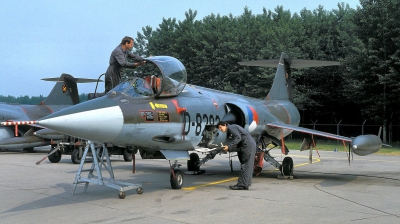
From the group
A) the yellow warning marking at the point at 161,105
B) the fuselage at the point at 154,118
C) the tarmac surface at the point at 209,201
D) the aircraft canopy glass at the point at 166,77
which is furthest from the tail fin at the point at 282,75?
the yellow warning marking at the point at 161,105

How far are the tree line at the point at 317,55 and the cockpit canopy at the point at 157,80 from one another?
2404 cm

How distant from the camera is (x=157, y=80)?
9227 mm

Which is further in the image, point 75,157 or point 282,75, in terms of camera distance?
point 75,157

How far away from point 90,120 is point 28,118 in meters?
20.1

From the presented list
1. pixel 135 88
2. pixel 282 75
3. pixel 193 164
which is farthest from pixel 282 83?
pixel 135 88

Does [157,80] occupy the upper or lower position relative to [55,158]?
upper

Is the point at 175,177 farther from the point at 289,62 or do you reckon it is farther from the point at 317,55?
the point at 317,55

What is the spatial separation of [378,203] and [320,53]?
3515 centimetres

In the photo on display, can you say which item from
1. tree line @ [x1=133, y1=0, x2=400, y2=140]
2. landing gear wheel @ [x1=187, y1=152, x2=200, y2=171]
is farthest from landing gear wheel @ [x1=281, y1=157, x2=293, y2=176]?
tree line @ [x1=133, y1=0, x2=400, y2=140]

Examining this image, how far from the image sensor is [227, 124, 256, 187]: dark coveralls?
33.4 feet

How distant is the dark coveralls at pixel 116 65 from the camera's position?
31.2 feet

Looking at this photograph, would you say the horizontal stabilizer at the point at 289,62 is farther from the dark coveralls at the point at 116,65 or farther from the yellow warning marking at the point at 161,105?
the yellow warning marking at the point at 161,105

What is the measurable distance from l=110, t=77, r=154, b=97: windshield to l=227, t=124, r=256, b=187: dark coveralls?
7.52ft

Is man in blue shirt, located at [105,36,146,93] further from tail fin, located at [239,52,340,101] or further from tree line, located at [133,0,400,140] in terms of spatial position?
tree line, located at [133,0,400,140]
